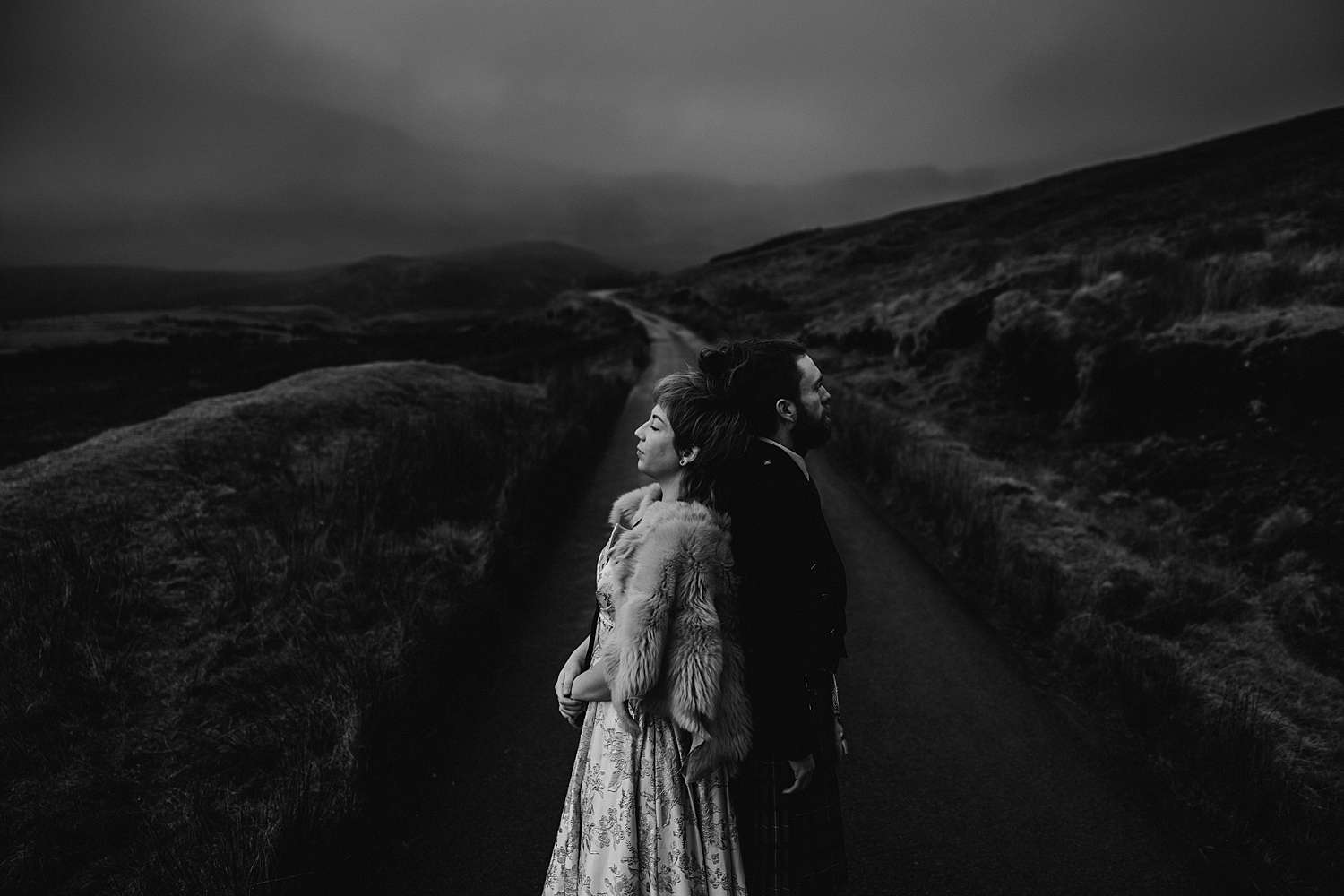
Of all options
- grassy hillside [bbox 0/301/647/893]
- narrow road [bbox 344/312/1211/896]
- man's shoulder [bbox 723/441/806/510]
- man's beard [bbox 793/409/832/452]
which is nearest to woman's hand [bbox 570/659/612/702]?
man's shoulder [bbox 723/441/806/510]

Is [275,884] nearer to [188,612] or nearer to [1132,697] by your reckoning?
[188,612]

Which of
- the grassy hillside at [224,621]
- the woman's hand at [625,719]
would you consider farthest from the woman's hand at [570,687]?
the grassy hillside at [224,621]

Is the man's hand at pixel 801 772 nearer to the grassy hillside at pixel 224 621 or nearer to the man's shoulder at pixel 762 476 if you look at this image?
the man's shoulder at pixel 762 476

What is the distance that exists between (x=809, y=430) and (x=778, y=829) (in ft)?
4.29

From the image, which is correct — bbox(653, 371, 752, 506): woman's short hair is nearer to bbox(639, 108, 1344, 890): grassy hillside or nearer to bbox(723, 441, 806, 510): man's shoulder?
bbox(723, 441, 806, 510): man's shoulder

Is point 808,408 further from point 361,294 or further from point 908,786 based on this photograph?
point 361,294

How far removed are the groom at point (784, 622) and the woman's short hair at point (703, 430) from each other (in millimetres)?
60

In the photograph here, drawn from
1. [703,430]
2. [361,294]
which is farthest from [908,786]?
[361,294]

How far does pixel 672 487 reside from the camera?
2145 millimetres

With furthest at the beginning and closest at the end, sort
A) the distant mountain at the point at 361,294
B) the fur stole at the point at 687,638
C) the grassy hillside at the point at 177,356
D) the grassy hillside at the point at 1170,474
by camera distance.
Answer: the distant mountain at the point at 361,294, the grassy hillside at the point at 177,356, the grassy hillside at the point at 1170,474, the fur stole at the point at 687,638

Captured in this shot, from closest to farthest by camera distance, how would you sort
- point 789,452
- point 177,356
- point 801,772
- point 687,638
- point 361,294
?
point 687,638, point 801,772, point 789,452, point 177,356, point 361,294

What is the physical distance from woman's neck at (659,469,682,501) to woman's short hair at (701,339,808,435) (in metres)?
0.30

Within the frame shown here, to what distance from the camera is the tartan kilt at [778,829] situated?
204cm

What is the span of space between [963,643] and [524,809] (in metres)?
3.42
